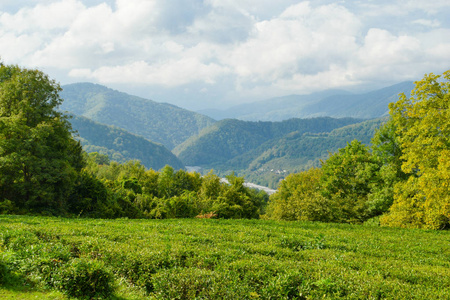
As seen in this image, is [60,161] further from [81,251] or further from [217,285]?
[217,285]

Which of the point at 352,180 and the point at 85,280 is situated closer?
the point at 85,280

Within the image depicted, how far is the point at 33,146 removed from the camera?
20.8 metres

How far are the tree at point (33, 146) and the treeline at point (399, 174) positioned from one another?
2501 centimetres

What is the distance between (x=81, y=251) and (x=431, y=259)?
39.8 feet

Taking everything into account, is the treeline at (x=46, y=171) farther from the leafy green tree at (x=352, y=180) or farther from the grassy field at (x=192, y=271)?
the leafy green tree at (x=352, y=180)

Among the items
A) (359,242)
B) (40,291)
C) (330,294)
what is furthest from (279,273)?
(359,242)

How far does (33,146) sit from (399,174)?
34051 mm

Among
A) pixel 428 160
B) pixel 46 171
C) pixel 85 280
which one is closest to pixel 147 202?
pixel 46 171

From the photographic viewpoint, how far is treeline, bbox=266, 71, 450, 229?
21016 millimetres

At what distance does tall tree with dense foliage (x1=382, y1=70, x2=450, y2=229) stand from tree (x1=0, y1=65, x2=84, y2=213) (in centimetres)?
2767

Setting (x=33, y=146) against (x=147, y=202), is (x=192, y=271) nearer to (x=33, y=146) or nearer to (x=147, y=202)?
(x=33, y=146)

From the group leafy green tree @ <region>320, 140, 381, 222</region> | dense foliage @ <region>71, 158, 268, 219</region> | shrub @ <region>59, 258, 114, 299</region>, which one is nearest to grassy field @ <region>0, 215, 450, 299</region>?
shrub @ <region>59, 258, 114, 299</region>

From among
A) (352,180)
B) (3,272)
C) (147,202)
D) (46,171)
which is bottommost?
(147,202)

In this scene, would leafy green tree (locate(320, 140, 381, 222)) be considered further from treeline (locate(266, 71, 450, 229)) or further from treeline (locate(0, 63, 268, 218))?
treeline (locate(0, 63, 268, 218))
